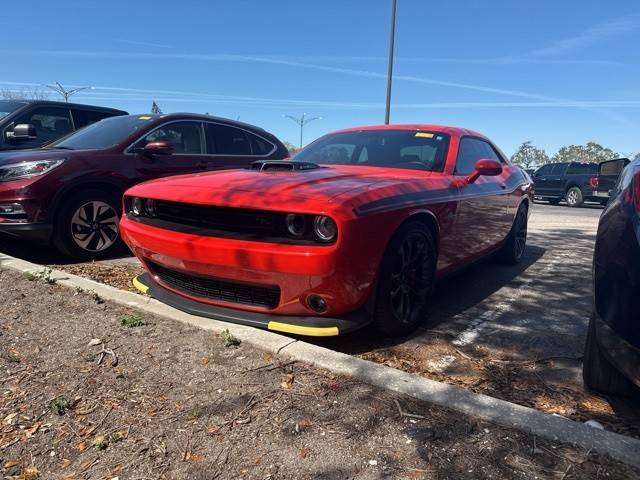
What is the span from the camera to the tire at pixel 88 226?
480cm

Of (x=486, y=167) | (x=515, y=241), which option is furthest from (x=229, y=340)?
(x=515, y=241)

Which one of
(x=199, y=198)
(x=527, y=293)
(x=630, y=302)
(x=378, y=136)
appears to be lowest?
(x=527, y=293)

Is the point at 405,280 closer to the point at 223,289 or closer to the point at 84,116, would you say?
the point at 223,289

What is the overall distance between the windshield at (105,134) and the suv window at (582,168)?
18.1m

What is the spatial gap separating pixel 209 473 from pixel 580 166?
824 inches

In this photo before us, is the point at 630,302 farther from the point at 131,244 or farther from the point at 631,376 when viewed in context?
the point at 131,244

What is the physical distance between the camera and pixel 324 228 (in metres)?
2.68

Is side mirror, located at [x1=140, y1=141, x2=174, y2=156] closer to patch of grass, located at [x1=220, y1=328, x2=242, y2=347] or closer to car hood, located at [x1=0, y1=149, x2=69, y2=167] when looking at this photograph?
car hood, located at [x1=0, y1=149, x2=69, y2=167]

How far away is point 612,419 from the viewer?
2.33 metres

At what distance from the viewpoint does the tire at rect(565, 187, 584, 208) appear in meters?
19.0

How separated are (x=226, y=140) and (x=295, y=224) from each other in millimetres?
3734

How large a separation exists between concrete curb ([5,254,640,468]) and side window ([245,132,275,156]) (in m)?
3.53


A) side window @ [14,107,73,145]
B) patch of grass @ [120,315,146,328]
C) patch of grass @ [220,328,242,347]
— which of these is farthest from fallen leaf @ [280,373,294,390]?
side window @ [14,107,73,145]

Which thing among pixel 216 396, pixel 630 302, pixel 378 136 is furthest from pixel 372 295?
pixel 378 136
